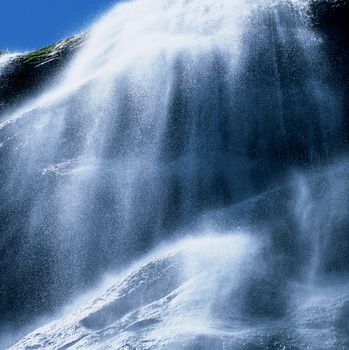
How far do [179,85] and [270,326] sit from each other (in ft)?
29.4

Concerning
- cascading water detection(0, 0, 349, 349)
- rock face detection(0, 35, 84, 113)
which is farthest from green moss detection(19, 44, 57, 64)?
cascading water detection(0, 0, 349, 349)

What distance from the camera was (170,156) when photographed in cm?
1331

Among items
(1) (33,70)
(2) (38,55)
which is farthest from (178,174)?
(2) (38,55)

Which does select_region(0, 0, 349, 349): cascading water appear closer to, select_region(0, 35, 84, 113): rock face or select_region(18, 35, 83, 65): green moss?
select_region(0, 35, 84, 113): rock face

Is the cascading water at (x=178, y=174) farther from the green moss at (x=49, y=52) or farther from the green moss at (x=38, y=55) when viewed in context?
the green moss at (x=38, y=55)

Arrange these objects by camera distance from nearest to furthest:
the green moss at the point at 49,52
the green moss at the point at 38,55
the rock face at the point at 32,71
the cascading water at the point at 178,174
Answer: the cascading water at the point at 178,174, the rock face at the point at 32,71, the green moss at the point at 49,52, the green moss at the point at 38,55

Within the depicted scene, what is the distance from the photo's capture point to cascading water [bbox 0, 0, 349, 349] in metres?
8.87

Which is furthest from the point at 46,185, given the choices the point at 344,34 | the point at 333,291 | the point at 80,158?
the point at 344,34

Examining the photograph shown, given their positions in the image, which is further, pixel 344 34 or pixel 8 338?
pixel 344 34

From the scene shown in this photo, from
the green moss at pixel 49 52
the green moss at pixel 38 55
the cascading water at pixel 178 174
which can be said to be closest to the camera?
the cascading water at pixel 178 174

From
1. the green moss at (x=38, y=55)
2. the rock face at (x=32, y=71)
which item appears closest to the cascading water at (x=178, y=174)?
the rock face at (x=32, y=71)

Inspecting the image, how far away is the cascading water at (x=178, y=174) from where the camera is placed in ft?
29.1

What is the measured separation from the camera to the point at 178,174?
12883mm

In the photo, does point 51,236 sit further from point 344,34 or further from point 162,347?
point 344,34
